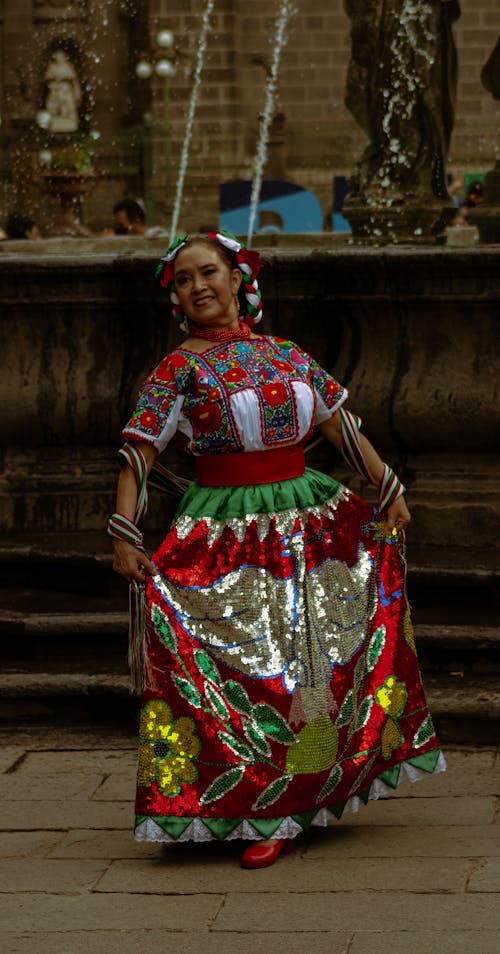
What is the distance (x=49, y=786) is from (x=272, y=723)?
1021 mm

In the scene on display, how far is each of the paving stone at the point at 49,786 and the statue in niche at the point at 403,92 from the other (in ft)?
21.5

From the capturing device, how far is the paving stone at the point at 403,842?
4.39 m

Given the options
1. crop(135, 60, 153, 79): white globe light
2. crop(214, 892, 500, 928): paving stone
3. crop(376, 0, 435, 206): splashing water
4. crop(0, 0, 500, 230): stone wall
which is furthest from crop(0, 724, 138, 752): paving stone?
crop(135, 60, 153, 79): white globe light

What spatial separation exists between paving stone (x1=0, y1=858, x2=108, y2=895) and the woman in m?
0.16

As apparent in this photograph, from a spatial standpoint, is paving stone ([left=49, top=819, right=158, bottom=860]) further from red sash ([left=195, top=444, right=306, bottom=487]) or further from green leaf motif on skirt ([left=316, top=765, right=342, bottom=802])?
red sash ([left=195, top=444, right=306, bottom=487])

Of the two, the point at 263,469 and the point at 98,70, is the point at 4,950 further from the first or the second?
the point at 98,70

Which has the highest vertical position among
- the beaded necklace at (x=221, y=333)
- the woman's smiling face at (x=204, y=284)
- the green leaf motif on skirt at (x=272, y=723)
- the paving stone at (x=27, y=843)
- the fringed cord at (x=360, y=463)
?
the woman's smiling face at (x=204, y=284)

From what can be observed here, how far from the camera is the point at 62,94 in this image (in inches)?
1462

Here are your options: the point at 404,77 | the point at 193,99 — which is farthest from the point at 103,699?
the point at 193,99

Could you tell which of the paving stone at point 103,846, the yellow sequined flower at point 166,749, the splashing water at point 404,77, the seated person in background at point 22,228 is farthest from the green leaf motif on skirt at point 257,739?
the seated person in background at point 22,228

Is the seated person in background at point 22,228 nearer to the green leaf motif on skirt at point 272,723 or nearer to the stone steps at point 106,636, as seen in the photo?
the stone steps at point 106,636

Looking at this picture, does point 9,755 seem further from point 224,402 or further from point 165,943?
point 165,943

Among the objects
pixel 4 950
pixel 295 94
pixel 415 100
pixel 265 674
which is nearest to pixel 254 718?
pixel 265 674

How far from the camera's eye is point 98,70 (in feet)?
123
